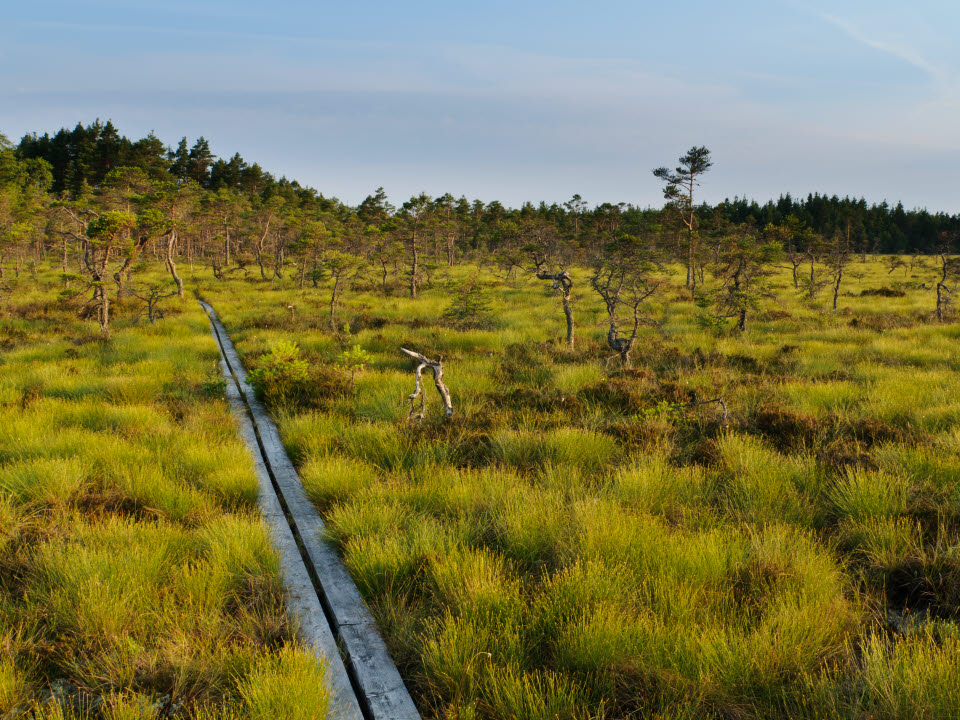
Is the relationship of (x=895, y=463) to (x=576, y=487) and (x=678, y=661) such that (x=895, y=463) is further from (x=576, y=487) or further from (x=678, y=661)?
(x=678, y=661)

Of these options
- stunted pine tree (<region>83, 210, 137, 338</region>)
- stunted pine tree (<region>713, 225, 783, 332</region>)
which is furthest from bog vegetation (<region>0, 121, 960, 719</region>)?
stunted pine tree (<region>713, 225, 783, 332</region>)

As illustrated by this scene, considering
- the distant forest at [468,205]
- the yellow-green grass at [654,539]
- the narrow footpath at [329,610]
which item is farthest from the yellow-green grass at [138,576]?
the distant forest at [468,205]

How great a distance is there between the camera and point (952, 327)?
12781 mm

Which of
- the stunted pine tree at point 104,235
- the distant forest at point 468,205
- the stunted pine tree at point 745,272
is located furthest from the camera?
the distant forest at point 468,205

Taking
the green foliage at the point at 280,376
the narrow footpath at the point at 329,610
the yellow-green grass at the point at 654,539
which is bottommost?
the narrow footpath at the point at 329,610

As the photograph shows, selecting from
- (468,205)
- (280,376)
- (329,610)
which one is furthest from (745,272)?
(468,205)

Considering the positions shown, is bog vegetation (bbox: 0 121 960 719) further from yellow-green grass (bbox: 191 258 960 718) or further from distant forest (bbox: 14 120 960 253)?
distant forest (bbox: 14 120 960 253)

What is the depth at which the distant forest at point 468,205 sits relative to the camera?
50.4 meters

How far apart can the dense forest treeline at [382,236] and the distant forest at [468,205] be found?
0.26 m

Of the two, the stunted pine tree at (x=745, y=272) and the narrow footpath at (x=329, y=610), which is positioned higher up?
the stunted pine tree at (x=745, y=272)

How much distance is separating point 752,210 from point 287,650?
89780 mm

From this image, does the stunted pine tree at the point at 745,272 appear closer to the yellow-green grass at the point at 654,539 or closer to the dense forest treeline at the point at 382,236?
the dense forest treeline at the point at 382,236

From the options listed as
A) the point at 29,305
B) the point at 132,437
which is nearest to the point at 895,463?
the point at 132,437

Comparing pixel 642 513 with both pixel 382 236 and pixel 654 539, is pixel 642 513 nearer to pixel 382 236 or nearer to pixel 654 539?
pixel 654 539
